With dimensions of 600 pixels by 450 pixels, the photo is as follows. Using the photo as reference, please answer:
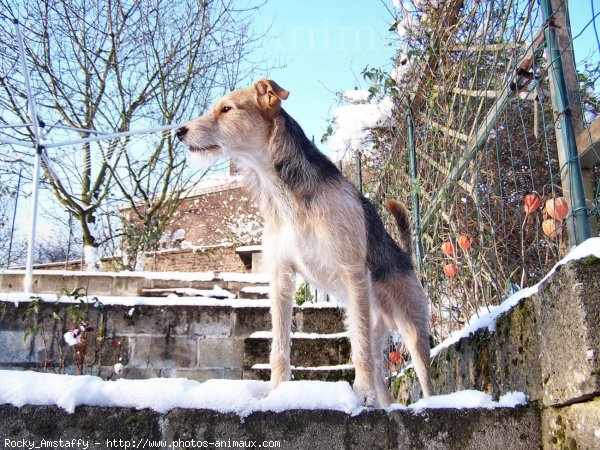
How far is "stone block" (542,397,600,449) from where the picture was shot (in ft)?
4.63

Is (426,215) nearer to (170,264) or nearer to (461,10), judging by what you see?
(461,10)

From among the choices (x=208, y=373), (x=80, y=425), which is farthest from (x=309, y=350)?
(x=80, y=425)

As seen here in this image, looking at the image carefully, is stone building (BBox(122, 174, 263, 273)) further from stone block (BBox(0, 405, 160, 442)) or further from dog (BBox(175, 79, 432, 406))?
stone block (BBox(0, 405, 160, 442))

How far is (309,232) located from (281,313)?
0.48m

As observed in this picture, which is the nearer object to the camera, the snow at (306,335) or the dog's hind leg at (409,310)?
the dog's hind leg at (409,310)

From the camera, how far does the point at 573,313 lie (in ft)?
4.88

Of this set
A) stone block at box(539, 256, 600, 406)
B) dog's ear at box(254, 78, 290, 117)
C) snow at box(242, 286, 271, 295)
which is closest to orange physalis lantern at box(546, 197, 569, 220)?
stone block at box(539, 256, 600, 406)

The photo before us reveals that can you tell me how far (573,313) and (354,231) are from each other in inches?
46.5

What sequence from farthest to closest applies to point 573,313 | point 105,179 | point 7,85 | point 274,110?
point 105,179
point 7,85
point 274,110
point 573,313

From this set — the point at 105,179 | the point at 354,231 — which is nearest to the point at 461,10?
the point at 354,231

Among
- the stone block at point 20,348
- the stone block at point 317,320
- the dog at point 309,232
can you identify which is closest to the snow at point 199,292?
the stone block at point 317,320

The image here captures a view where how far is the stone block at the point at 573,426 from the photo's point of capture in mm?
1411

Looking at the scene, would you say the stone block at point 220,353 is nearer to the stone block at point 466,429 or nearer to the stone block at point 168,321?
the stone block at point 168,321

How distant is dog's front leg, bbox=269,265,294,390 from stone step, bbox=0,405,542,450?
2.59 feet
